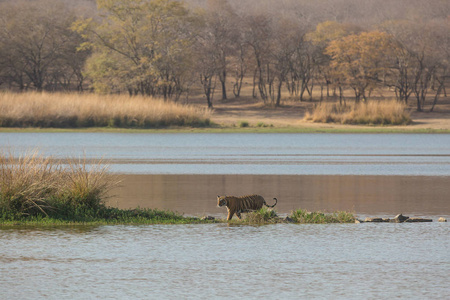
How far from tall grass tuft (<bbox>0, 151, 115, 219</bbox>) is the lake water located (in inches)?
27.8

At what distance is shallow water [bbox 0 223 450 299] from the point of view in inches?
326

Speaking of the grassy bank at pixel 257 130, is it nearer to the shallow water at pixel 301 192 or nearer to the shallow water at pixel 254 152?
the shallow water at pixel 254 152

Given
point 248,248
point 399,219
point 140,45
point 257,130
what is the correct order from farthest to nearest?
point 140,45 < point 257,130 < point 399,219 < point 248,248

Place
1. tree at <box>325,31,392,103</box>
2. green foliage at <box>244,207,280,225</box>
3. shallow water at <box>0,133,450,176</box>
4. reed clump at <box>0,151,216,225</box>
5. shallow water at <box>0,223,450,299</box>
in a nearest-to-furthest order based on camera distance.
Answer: shallow water at <box>0,223,450,299</box> → reed clump at <box>0,151,216,225</box> → green foliage at <box>244,207,280,225</box> → shallow water at <box>0,133,450,176</box> → tree at <box>325,31,392,103</box>

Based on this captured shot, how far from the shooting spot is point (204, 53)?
73.1m

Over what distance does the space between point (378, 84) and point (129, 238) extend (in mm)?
60444

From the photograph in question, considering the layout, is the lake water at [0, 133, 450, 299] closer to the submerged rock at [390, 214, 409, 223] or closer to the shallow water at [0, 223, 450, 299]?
the shallow water at [0, 223, 450, 299]

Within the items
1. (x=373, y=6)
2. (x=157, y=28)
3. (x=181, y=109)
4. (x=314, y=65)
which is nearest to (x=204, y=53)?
(x=157, y=28)

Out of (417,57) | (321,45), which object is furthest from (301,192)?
(321,45)

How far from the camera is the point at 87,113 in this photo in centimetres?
4538

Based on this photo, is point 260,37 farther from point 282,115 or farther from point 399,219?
point 399,219

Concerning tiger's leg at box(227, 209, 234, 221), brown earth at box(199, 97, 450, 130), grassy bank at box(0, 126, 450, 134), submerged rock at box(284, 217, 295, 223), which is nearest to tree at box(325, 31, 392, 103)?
brown earth at box(199, 97, 450, 130)

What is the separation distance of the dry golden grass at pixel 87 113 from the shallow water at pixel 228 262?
33.3m

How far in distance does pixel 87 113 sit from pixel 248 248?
35.8 meters
